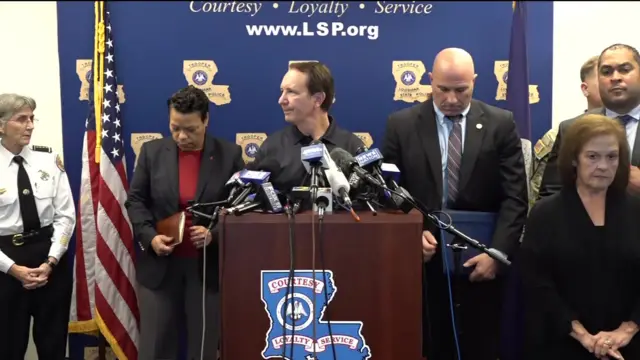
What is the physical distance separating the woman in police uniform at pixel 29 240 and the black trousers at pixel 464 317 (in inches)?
70.5

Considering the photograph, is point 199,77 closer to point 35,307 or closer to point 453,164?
point 35,307

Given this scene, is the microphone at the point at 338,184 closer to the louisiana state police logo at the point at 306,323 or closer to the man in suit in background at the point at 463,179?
the louisiana state police logo at the point at 306,323

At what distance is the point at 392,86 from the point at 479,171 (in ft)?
3.77

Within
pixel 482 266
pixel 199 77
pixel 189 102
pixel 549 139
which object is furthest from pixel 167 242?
pixel 549 139

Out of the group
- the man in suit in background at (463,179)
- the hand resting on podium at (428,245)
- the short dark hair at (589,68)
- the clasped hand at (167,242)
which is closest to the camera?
the hand resting on podium at (428,245)

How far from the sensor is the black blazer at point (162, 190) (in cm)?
282

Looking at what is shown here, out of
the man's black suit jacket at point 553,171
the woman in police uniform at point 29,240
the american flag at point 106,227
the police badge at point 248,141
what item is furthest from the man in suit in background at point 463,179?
the woman in police uniform at point 29,240

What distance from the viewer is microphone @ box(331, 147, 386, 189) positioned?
5.99 feet

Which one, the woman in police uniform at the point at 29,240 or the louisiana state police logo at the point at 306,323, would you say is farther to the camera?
the woman in police uniform at the point at 29,240

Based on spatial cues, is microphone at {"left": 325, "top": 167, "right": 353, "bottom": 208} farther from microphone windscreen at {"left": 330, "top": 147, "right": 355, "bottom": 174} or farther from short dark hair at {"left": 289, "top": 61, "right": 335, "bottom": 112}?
short dark hair at {"left": 289, "top": 61, "right": 335, "bottom": 112}

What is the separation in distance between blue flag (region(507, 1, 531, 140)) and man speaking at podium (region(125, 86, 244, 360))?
151 centimetres

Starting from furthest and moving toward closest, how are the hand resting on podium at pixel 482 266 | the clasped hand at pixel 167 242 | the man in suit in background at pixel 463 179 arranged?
1. the clasped hand at pixel 167 242
2. the man in suit in background at pixel 463 179
3. the hand resting on podium at pixel 482 266

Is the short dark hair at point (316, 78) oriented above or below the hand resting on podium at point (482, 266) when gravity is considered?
above

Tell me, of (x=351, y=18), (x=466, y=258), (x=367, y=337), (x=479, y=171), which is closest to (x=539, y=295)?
(x=466, y=258)
